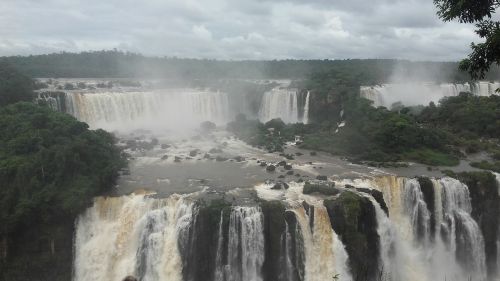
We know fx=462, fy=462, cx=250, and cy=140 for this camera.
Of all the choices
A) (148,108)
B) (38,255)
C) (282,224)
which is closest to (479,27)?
(282,224)

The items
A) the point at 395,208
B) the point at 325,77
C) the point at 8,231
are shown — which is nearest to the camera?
the point at 8,231

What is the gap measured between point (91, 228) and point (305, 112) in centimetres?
2434

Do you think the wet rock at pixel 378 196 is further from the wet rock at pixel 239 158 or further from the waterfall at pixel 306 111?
the waterfall at pixel 306 111

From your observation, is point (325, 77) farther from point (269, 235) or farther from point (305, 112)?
point (269, 235)

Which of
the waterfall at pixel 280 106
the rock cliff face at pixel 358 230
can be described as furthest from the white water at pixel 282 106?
the rock cliff face at pixel 358 230

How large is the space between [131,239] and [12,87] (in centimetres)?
1885

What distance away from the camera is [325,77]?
144ft

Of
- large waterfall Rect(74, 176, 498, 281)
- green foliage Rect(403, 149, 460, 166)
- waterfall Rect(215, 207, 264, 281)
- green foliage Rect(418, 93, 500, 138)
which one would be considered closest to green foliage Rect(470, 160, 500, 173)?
green foliage Rect(403, 149, 460, 166)

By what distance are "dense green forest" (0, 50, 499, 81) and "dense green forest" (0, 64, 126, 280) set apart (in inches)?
1136

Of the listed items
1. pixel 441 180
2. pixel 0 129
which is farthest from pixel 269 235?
pixel 0 129

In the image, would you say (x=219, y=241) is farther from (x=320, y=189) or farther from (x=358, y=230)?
(x=358, y=230)

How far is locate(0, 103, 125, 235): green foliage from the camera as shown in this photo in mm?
18078

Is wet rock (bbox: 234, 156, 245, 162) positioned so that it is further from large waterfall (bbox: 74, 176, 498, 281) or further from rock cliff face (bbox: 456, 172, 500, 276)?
rock cliff face (bbox: 456, 172, 500, 276)

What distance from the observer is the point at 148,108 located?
37.6 m
